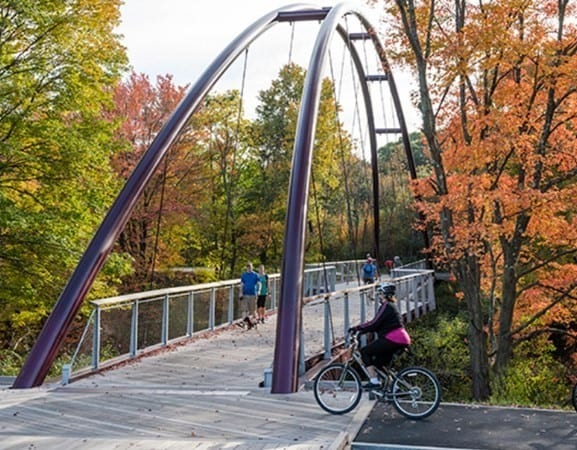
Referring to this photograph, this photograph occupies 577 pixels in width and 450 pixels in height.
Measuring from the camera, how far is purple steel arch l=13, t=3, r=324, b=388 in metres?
7.69

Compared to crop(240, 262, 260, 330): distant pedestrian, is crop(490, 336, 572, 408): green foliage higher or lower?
lower

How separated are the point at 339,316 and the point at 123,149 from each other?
617 cm

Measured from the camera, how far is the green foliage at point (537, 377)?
50.6 feet

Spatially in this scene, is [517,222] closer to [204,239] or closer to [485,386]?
[485,386]

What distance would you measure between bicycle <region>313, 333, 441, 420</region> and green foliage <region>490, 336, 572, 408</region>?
355 inches

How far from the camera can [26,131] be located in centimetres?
1177

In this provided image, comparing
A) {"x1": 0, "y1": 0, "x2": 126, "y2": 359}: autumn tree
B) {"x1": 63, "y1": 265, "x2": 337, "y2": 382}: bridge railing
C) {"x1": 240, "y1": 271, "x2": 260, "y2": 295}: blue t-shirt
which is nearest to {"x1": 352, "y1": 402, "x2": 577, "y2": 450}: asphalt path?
{"x1": 63, "y1": 265, "x2": 337, "y2": 382}: bridge railing

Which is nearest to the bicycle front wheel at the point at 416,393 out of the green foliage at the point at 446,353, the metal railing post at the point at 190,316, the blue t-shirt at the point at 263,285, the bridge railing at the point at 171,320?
the bridge railing at the point at 171,320

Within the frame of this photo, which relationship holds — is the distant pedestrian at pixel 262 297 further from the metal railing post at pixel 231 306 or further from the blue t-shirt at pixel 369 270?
the blue t-shirt at pixel 369 270

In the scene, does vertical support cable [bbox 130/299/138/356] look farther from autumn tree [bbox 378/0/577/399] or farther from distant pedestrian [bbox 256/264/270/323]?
autumn tree [bbox 378/0/577/399]

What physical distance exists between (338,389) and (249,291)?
6572 mm

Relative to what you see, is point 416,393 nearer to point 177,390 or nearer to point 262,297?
point 177,390

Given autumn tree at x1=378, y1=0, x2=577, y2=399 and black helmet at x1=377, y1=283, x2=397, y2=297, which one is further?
autumn tree at x1=378, y1=0, x2=577, y2=399

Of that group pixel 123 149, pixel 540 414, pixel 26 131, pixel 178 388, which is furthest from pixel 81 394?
pixel 123 149
